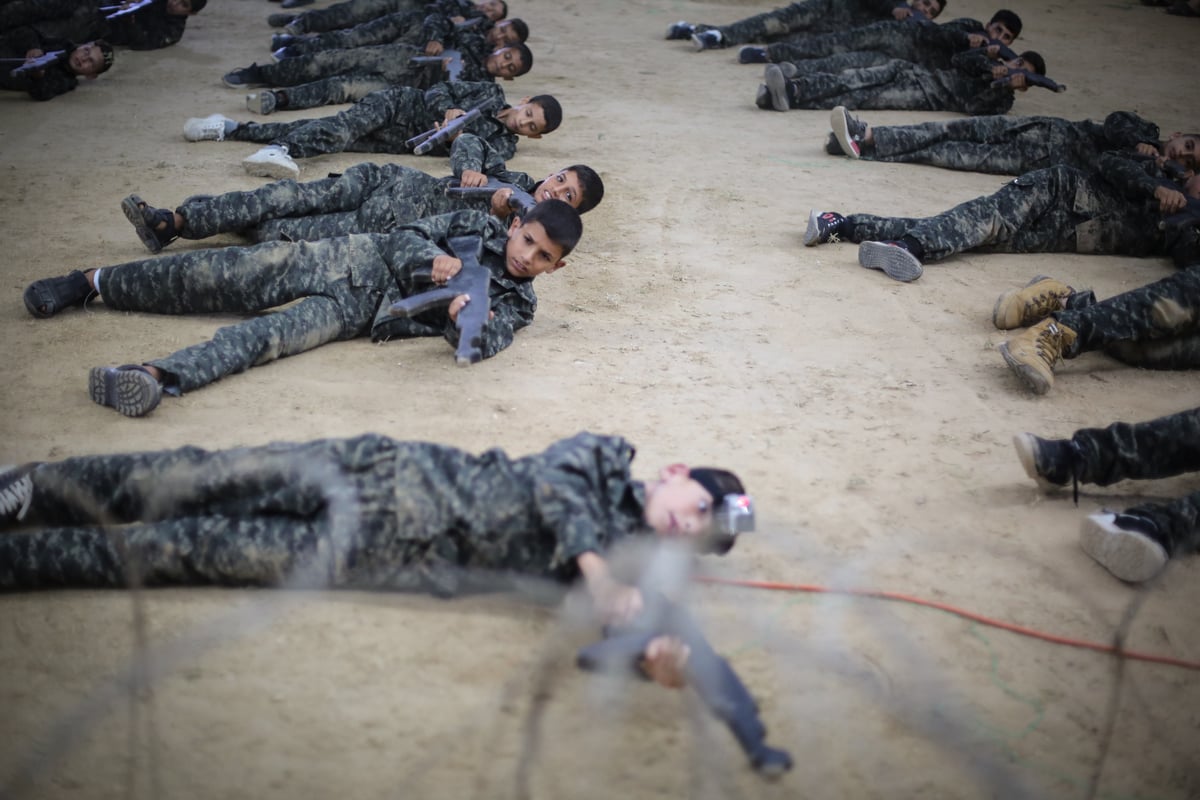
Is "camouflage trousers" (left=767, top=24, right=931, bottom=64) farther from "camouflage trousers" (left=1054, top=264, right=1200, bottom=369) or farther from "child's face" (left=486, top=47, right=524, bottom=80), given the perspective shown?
"camouflage trousers" (left=1054, top=264, right=1200, bottom=369)

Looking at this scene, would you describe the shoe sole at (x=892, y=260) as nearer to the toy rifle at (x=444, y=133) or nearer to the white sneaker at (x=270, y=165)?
the toy rifle at (x=444, y=133)

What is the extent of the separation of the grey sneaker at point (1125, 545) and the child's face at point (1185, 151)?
3643 millimetres

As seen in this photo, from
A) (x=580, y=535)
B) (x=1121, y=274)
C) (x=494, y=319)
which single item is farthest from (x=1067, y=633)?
(x=1121, y=274)

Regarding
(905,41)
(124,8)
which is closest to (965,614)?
(905,41)

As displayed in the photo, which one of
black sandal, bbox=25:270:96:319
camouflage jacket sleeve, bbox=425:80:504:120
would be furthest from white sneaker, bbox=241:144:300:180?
black sandal, bbox=25:270:96:319

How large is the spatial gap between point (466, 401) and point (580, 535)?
56.7 inches

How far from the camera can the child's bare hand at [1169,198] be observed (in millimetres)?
5316

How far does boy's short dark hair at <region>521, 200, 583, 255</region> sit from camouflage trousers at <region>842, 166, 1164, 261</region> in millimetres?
2123

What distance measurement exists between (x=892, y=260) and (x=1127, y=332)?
1.29 metres

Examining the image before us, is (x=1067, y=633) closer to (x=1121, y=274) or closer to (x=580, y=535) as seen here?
(x=580, y=535)

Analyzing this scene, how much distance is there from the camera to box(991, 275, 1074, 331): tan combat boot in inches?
184

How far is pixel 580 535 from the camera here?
2480mm

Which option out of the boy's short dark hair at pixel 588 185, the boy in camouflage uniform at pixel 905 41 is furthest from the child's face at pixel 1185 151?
the boy's short dark hair at pixel 588 185

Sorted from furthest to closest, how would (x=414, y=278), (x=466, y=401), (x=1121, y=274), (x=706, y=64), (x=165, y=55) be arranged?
(x=706, y=64) → (x=165, y=55) → (x=1121, y=274) → (x=414, y=278) → (x=466, y=401)
